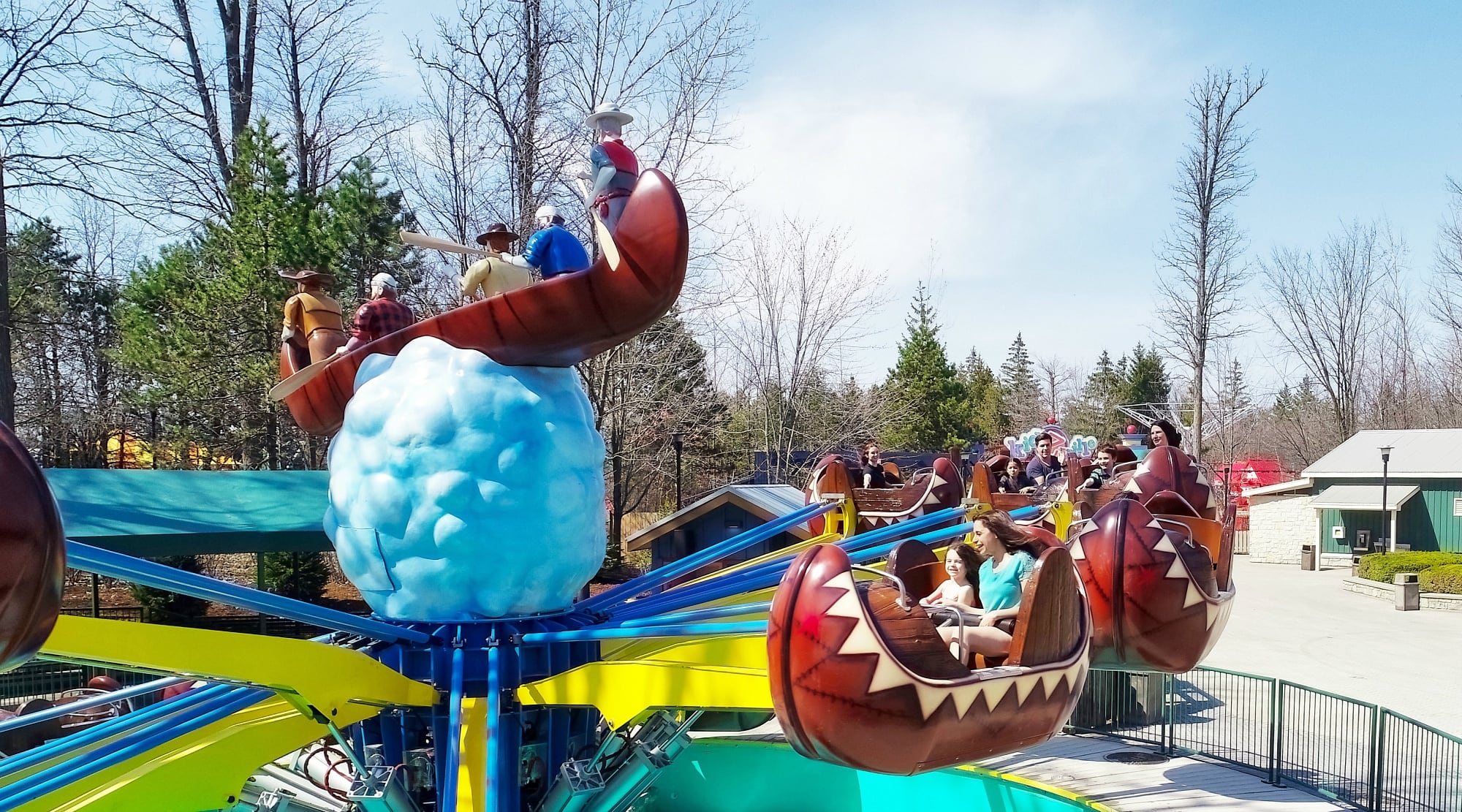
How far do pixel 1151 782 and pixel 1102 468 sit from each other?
9.84 feet

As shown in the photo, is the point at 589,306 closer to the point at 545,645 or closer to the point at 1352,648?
the point at 545,645

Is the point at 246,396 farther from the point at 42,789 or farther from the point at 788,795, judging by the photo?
the point at 42,789

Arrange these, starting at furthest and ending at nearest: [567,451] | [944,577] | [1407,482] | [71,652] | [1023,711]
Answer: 1. [1407,482]
2. [944,577]
3. [567,451]
4. [1023,711]
5. [71,652]

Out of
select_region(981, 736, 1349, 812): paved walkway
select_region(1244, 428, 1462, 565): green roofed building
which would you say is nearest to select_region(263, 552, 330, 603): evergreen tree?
select_region(981, 736, 1349, 812): paved walkway

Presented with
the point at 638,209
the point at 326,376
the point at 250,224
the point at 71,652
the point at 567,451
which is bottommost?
the point at 71,652

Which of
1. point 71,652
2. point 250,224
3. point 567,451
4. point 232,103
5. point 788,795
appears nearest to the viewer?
point 71,652

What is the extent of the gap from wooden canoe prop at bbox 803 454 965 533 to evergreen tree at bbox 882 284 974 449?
33.7m

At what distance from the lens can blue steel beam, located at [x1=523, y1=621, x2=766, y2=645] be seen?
448cm

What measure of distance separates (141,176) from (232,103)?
3381mm

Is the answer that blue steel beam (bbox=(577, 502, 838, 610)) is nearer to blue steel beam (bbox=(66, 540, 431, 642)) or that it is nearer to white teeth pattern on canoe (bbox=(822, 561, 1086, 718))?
blue steel beam (bbox=(66, 540, 431, 642))

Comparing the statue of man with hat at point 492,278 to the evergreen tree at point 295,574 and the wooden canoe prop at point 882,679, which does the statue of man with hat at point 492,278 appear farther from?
the evergreen tree at point 295,574

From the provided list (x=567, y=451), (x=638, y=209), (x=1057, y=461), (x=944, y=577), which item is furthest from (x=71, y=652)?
(x=1057, y=461)

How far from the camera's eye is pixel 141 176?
22531 mm

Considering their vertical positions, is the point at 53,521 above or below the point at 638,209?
below
